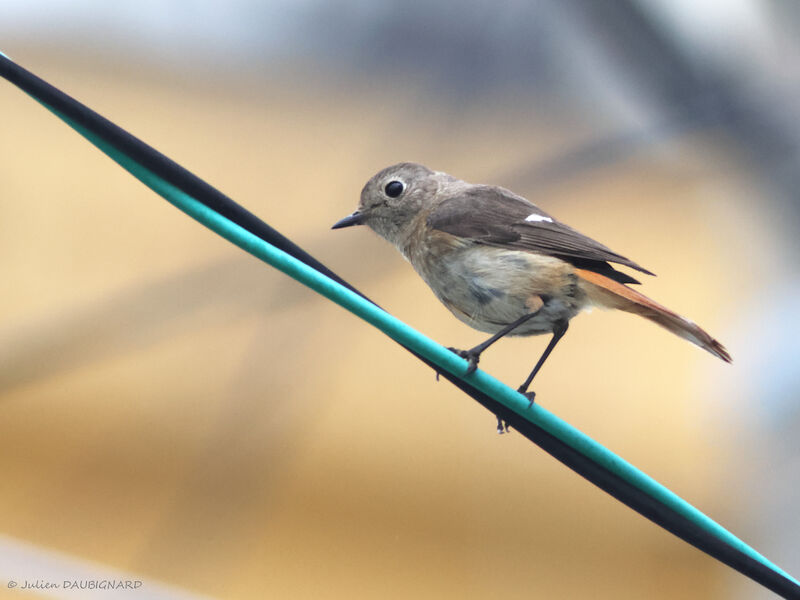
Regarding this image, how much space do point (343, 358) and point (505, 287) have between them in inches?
153

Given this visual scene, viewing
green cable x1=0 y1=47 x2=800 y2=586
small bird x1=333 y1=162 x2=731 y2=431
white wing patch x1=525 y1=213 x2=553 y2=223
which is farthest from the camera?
white wing patch x1=525 y1=213 x2=553 y2=223

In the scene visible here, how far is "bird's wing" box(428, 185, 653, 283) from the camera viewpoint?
87.0 inches

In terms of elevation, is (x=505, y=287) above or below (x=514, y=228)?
below

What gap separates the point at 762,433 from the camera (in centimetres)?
592

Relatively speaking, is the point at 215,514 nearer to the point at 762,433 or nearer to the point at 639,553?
the point at 639,553

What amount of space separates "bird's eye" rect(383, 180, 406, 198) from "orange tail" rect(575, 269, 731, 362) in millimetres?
761

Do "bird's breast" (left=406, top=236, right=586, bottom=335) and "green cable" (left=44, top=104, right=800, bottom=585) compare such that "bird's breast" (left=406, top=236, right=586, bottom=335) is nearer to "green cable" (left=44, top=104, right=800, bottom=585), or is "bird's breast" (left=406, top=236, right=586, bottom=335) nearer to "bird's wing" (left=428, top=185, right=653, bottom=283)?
"bird's wing" (left=428, top=185, right=653, bottom=283)

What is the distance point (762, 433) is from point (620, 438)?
1.02 metres

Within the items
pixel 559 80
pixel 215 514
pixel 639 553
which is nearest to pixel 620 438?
pixel 639 553

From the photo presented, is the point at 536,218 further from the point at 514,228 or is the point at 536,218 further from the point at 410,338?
the point at 410,338

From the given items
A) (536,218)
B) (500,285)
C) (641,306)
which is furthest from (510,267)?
(641,306)

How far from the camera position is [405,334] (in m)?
1.40

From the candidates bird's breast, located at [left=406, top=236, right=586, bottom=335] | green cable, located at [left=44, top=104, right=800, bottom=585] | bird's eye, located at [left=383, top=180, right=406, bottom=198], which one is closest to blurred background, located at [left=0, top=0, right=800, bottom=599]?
bird's eye, located at [left=383, top=180, right=406, bottom=198]

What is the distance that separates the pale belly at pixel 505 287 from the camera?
2252 millimetres
